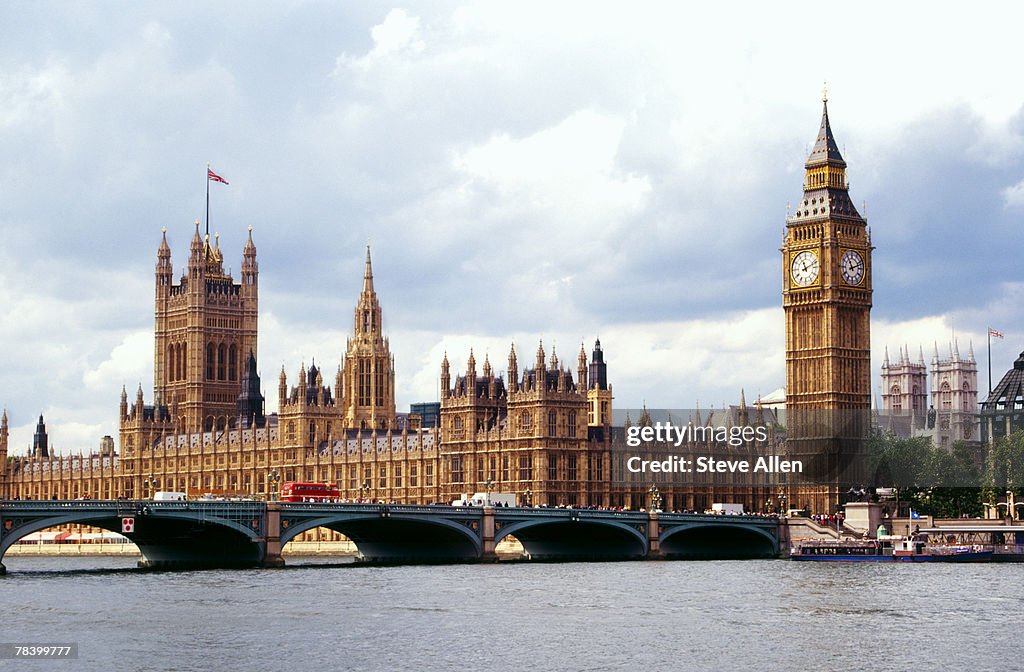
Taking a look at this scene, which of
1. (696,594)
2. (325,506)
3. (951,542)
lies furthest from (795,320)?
(696,594)

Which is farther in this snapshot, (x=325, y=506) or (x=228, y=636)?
(x=325, y=506)

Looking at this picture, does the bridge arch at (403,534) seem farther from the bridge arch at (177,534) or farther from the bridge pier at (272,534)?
the bridge arch at (177,534)

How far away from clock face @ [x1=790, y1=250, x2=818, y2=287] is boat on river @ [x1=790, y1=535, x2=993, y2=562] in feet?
151

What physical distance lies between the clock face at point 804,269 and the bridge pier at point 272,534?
77.4 m

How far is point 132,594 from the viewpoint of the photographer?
108 m

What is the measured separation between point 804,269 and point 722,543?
4289cm

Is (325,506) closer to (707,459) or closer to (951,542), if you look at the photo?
(951,542)

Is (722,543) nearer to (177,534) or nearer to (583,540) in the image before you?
(583,540)

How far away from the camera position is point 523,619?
307ft

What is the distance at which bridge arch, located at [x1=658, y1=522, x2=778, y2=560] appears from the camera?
516 ft

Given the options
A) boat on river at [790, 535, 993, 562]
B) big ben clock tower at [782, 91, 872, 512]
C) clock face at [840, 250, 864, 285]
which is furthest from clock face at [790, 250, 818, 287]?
boat on river at [790, 535, 993, 562]

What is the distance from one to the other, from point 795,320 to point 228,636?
11909cm

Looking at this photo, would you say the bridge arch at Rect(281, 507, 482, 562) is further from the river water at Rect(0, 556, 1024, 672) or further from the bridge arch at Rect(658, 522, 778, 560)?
the bridge arch at Rect(658, 522, 778, 560)

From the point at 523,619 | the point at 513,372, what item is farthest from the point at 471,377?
the point at 523,619
